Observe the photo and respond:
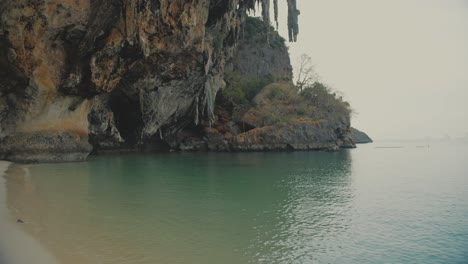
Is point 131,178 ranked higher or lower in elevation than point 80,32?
lower

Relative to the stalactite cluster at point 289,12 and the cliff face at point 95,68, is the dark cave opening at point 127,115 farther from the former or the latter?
the stalactite cluster at point 289,12

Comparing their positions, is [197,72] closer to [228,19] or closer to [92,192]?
[228,19]

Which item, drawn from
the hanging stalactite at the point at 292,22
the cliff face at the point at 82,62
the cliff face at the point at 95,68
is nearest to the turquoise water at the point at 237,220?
the cliff face at the point at 82,62

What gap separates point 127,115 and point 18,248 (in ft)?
88.5

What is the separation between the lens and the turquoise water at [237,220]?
6.44 m

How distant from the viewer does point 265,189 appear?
1379 centimetres

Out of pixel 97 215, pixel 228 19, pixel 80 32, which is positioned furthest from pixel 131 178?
pixel 228 19

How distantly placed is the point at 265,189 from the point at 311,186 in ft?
7.67

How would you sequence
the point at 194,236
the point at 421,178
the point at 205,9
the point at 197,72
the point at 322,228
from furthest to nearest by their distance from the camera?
the point at 197,72 → the point at 205,9 → the point at 421,178 → the point at 322,228 → the point at 194,236

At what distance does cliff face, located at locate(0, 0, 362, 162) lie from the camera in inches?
804

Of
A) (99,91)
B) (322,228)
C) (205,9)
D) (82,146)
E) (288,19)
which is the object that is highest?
(288,19)

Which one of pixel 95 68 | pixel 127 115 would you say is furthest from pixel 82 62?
pixel 127 115

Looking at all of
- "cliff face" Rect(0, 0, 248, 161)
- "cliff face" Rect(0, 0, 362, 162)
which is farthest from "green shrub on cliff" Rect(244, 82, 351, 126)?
"cliff face" Rect(0, 0, 248, 161)

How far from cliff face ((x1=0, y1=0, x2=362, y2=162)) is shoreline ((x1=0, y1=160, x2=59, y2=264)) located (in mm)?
15429
